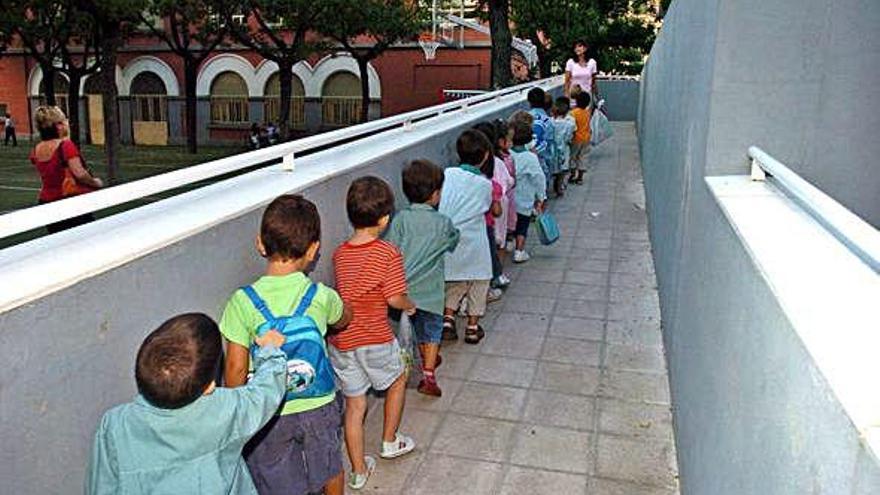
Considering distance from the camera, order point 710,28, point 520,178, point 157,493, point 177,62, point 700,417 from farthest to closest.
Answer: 1. point 177,62
2. point 520,178
3. point 710,28
4. point 700,417
5. point 157,493

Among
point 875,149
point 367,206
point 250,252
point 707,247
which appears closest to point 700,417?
point 707,247

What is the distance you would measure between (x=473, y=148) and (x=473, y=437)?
6.09ft

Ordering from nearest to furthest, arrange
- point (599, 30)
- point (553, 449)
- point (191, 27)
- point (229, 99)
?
1. point (553, 449)
2. point (599, 30)
3. point (191, 27)
4. point (229, 99)

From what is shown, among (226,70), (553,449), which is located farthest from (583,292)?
(226,70)

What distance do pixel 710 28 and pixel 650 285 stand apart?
3239 mm

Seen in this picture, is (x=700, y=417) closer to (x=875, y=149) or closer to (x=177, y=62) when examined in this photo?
(x=875, y=149)

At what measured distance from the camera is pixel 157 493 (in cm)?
190

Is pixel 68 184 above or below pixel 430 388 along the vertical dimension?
above

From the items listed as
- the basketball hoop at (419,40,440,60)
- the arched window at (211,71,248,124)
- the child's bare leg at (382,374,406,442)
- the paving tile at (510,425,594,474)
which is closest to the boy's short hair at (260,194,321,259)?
the child's bare leg at (382,374,406,442)

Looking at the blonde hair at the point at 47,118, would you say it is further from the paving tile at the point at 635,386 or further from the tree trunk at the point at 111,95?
the tree trunk at the point at 111,95

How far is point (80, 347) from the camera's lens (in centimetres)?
196

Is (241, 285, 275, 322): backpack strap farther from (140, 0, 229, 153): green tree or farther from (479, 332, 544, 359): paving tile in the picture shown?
(140, 0, 229, 153): green tree

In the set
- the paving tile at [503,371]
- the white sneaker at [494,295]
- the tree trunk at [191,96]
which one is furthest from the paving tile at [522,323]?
the tree trunk at [191,96]

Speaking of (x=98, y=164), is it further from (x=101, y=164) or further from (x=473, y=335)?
(x=473, y=335)
